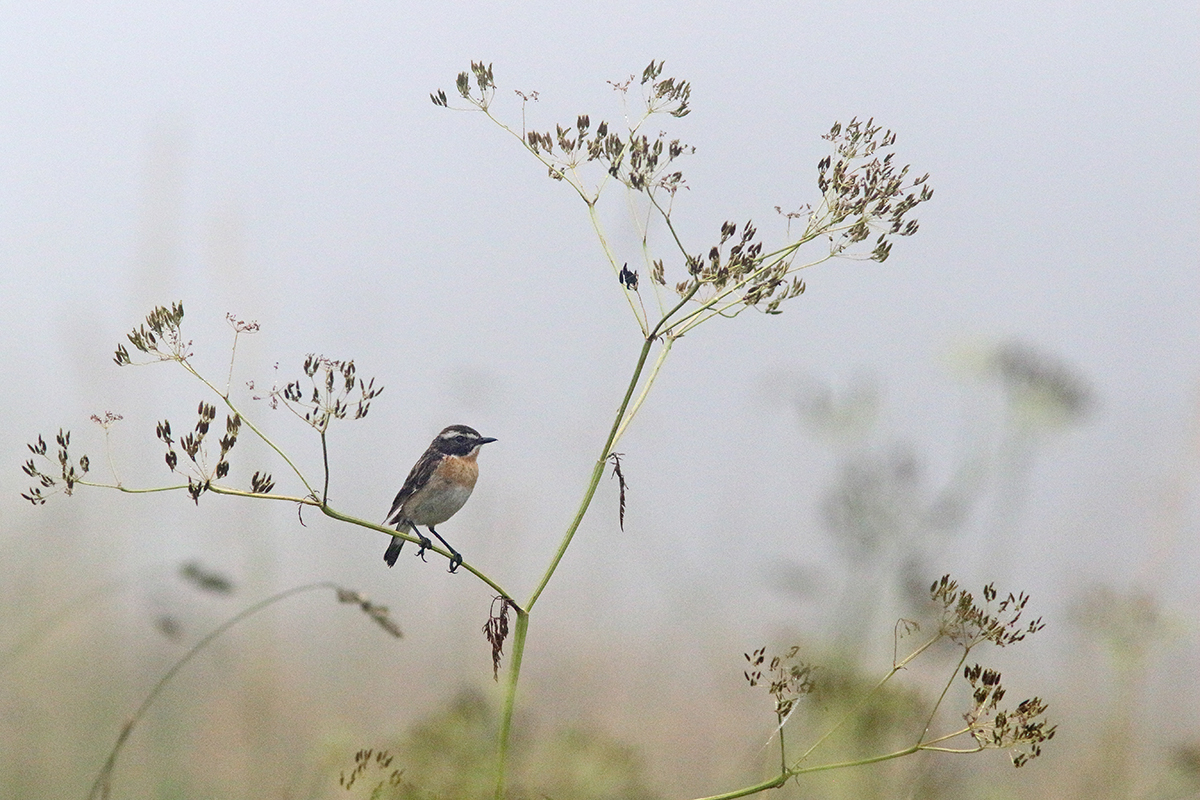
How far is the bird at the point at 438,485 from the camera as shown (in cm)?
385

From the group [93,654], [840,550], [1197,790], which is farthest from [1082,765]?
[93,654]

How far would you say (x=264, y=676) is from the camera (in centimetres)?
537

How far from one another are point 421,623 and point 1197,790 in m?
4.40

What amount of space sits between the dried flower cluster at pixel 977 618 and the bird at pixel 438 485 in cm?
162

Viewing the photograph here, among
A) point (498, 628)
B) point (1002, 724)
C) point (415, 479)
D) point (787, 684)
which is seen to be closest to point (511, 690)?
point (498, 628)

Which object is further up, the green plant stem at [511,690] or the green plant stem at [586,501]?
the green plant stem at [586,501]

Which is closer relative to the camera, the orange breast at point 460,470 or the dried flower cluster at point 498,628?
the dried flower cluster at point 498,628

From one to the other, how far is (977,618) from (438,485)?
1.88 meters

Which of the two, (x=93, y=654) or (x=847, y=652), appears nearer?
(x=847, y=652)

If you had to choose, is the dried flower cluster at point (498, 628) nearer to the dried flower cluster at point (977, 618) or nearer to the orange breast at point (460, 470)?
the dried flower cluster at point (977, 618)

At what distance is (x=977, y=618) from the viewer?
8.64 feet

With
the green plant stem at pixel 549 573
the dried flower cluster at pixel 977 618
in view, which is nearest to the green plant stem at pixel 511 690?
the green plant stem at pixel 549 573

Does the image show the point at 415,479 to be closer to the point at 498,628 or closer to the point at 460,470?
the point at 460,470

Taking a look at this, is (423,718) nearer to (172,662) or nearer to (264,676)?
(264,676)
